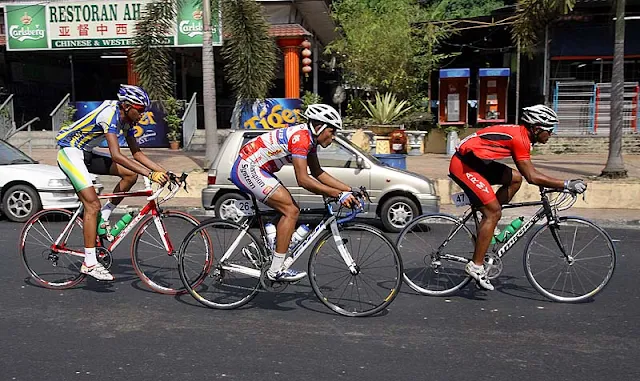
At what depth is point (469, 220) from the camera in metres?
6.07

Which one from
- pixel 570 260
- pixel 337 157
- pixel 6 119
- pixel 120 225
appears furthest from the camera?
pixel 6 119

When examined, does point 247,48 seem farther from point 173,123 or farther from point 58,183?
point 173,123

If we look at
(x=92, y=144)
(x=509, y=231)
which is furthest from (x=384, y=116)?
(x=92, y=144)

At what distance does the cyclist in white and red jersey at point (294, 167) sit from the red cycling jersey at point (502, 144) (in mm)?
1327

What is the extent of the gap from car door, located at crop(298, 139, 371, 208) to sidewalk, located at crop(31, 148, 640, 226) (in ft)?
7.96

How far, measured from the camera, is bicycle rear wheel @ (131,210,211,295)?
5.84 metres

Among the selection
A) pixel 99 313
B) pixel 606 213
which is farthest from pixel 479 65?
pixel 99 313

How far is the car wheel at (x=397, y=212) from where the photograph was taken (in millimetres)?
9586

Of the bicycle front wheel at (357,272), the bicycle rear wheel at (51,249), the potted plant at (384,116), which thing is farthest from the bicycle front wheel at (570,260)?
the potted plant at (384,116)

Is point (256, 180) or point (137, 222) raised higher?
point (256, 180)

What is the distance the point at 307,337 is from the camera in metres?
4.89

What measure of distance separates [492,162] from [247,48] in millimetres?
9791

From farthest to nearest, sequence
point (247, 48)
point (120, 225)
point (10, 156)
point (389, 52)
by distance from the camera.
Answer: point (389, 52)
point (247, 48)
point (10, 156)
point (120, 225)

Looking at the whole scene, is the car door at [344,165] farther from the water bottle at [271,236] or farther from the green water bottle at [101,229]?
the water bottle at [271,236]
